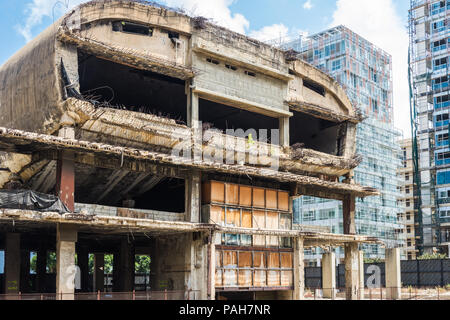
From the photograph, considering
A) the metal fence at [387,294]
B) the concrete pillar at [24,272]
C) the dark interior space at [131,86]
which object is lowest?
the metal fence at [387,294]

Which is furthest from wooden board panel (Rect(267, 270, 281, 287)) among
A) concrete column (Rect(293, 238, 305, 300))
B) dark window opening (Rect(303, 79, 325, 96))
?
dark window opening (Rect(303, 79, 325, 96))

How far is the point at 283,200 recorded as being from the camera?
120ft

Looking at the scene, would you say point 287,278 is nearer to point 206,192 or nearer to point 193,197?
point 206,192

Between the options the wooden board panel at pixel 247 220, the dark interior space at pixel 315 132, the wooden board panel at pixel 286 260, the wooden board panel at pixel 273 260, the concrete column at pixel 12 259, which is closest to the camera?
the concrete column at pixel 12 259

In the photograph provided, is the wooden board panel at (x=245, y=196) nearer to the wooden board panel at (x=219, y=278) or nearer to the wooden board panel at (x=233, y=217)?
the wooden board panel at (x=233, y=217)

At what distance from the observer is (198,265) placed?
31.3 m

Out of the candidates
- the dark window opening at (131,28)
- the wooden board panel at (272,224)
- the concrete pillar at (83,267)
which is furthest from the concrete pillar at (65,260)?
the concrete pillar at (83,267)

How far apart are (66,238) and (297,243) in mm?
15731

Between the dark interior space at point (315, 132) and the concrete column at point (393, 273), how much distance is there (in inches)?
336

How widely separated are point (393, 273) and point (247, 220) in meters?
13.5

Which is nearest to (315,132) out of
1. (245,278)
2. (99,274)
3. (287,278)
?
(287,278)

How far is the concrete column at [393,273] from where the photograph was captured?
131 feet

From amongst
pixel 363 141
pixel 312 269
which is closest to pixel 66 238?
pixel 312 269

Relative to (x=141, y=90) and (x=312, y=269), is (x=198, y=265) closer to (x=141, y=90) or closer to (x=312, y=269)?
(x=141, y=90)
